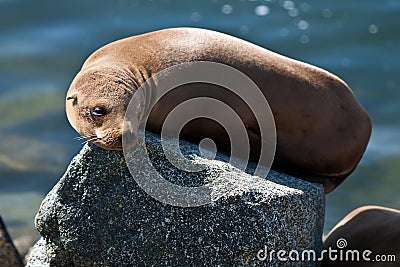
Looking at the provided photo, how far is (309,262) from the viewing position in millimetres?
3961

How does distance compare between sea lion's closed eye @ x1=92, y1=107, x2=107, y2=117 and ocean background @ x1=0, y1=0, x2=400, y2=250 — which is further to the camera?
ocean background @ x1=0, y1=0, x2=400, y2=250

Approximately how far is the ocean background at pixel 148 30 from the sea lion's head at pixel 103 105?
260 centimetres

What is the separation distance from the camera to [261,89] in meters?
4.25

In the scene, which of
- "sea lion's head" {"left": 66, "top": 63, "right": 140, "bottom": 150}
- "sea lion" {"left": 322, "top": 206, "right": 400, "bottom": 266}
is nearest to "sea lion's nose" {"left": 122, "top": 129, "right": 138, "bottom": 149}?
"sea lion's head" {"left": 66, "top": 63, "right": 140, "bottom": 150}

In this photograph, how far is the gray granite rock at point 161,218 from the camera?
3562 mm

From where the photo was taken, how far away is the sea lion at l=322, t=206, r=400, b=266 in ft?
13.1

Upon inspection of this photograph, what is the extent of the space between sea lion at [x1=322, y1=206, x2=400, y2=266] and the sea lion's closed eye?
4.47 feet

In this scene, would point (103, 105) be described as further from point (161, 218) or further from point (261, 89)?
point (261, 89)

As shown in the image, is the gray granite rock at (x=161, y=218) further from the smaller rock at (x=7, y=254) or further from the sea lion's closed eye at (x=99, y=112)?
the smaller rock at (x=7, y=254)

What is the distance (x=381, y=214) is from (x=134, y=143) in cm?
141

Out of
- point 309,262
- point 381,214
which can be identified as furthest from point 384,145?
point 309,262

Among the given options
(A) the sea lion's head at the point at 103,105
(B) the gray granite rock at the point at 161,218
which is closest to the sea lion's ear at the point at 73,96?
(A) the sea lion's head at the point at 103,105

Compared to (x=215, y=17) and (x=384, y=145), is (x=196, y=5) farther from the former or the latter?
(x=384, y=145)

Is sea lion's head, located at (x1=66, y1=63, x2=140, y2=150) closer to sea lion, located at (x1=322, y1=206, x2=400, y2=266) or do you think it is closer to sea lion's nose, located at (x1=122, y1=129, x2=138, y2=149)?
sea lion's nose, located at (x1=122, y1=129, x2=138, y2=149)
